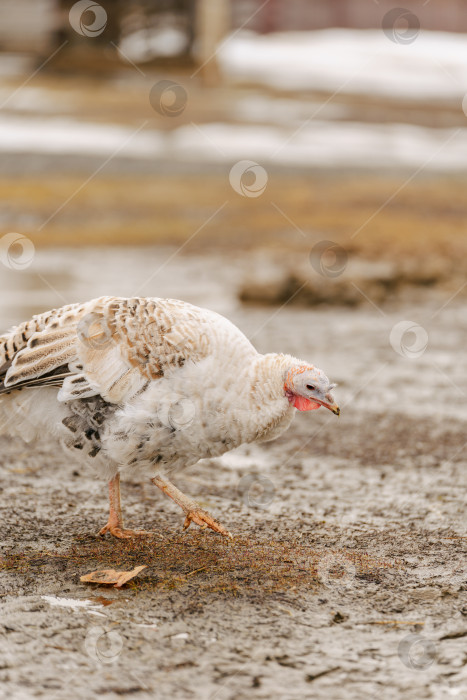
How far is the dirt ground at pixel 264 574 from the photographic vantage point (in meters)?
3.30

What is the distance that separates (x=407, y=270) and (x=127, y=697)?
7.60 metres

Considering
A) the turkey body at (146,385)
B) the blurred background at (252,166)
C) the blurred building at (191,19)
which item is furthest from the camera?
the blurred building at (191,19)

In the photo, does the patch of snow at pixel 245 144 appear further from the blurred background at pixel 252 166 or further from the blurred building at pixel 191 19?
the blurred building at pixel 191 19

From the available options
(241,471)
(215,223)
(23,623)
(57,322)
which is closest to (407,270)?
(215,223)

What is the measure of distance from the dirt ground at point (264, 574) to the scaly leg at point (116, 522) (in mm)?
70

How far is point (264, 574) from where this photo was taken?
13.1 ft

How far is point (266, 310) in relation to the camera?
29.9ft

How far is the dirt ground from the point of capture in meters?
3.30

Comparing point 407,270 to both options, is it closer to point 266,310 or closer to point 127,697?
point 266,310

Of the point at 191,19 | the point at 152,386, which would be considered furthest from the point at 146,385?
the point at 191,19

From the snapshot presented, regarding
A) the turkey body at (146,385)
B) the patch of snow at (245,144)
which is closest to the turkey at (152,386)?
the turkey body at (146,385)

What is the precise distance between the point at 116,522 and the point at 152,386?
69 cm

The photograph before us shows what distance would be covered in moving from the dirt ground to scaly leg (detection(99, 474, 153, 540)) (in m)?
0.07

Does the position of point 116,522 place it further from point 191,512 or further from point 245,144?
point 245,144
